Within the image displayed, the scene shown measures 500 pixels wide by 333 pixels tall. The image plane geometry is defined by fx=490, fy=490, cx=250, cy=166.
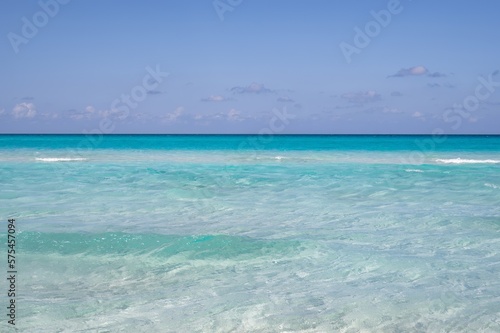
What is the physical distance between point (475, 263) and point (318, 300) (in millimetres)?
2744

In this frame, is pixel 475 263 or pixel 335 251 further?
pixel 335 251

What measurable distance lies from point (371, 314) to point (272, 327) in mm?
1068

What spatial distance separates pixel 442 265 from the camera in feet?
21.9

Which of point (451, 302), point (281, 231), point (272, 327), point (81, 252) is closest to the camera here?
point (272, 327)

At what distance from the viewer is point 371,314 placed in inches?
196

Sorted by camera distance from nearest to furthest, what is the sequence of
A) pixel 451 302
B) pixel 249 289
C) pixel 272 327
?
pixel 272 327, pixel 451 302, pixel 249 289

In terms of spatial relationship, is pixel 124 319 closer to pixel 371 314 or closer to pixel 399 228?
pixel 371 314

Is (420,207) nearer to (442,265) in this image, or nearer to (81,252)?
(442,265)

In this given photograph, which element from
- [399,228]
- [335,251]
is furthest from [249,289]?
[399,228]

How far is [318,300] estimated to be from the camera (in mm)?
5344

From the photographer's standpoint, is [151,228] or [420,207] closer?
[151,228]

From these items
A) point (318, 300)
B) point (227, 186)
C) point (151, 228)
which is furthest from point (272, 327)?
point (227, 186)

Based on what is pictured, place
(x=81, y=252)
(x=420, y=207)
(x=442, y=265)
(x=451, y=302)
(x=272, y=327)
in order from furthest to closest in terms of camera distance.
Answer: (x=420, y=207)
(x=81, y=252)
(x=442, y=265)
(x=451, y=302)
(x=272, y=327)

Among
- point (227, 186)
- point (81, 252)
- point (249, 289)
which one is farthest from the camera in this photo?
point (227, 186)
